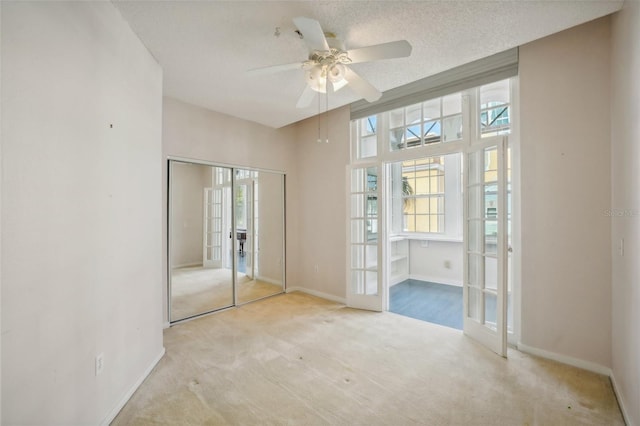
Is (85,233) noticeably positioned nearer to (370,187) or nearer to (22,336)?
(22,336)

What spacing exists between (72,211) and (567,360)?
12.2ft

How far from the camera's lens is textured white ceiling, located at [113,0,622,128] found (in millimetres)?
1768

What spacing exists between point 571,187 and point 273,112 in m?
3.25

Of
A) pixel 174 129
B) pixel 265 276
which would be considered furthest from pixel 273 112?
pixel 265 276

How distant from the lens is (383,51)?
1.71m

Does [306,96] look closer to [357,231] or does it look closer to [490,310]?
[357,231]

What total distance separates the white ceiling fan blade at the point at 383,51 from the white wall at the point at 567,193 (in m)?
1.59

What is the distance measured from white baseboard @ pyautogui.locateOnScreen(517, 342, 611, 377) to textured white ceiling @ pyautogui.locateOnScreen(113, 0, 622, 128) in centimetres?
263

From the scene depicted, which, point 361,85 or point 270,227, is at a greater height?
point 361,85

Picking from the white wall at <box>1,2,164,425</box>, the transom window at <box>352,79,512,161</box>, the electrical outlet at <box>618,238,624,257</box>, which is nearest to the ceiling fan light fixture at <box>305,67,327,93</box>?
the white wall at <box>1,2,164,425</box>

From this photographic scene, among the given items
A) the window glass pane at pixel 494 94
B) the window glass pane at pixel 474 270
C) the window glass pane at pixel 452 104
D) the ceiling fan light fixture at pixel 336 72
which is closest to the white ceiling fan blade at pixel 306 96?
the ceiling fan light fixture at pixel 336 72

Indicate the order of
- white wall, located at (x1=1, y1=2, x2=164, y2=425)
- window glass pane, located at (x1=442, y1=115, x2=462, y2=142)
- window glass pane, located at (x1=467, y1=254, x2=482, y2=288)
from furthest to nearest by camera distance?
window glass pane, located at (x1=442, y1=115, x2=462, y2=142), window glass pane, located at (x1=467, y1=254, x2=482, y2=288), white wall, located at (x1=1, y1=2, x2=164, y2=425)

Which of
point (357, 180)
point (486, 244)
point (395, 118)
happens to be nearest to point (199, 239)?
point (357, 180)

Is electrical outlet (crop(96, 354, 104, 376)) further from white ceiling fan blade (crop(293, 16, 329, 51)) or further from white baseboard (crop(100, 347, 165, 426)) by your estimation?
white ceiling fan blade (crop(293, 16, 329, 51))
